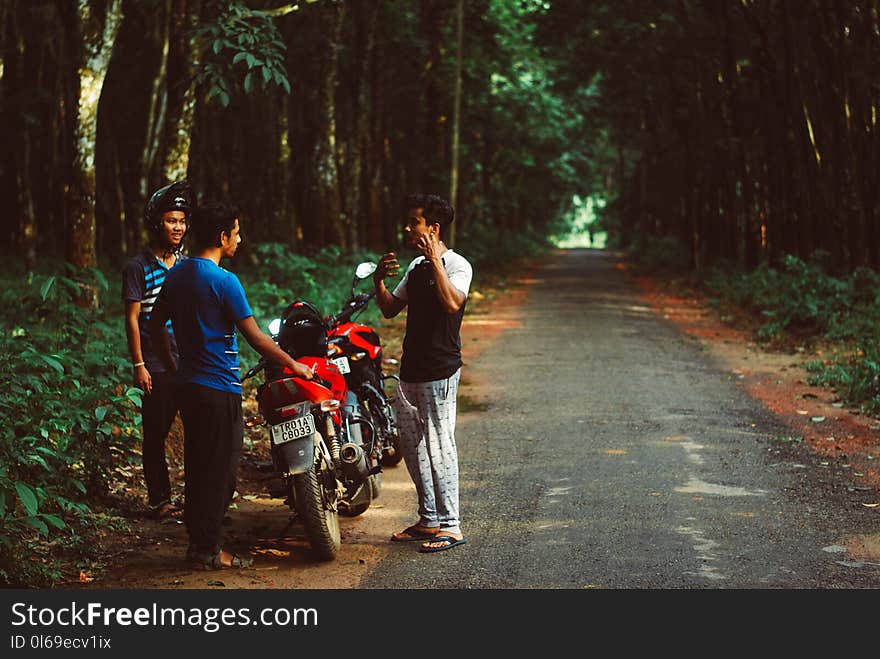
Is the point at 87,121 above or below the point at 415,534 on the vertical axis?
above

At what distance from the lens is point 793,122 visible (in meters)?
24.5

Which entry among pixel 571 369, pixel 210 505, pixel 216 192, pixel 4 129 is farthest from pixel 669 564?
pixel 4 129

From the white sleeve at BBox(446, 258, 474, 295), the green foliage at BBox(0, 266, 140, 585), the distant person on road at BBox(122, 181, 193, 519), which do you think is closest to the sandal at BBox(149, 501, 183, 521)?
the distant person on road at BBox(122, 181, 193, 519)

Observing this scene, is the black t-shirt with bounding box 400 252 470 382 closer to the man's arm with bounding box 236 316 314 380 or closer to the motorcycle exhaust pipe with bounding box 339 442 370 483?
the motorcycle exhaust pipe with bounding box 339 442 370 483

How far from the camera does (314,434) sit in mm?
6574

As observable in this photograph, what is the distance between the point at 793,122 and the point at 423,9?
36.8 feet

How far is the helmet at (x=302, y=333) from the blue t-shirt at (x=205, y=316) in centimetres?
73

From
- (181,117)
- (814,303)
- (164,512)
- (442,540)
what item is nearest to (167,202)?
(164,512)

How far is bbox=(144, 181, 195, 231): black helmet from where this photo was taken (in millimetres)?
7312

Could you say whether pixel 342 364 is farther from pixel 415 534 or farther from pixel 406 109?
pixel 406 109

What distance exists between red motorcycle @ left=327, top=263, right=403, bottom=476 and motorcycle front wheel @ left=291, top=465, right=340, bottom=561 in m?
1.16

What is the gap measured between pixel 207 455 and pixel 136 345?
1317mm

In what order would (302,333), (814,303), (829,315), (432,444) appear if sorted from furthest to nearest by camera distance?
1. (814,303)
2. (829,315)
3. (302,333)
4. (432,444)

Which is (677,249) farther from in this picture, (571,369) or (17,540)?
(17,540)
